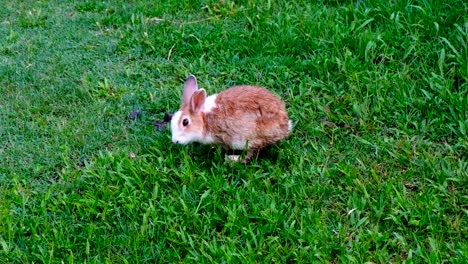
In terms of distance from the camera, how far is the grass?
3.80 metres

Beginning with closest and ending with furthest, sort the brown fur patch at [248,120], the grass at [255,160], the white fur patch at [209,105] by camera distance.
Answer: the grass at [255,160], the brown fur patch at [248,120], the white fur patch at [209,105]

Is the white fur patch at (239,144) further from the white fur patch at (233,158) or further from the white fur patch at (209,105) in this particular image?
the white fur patch at (209,105)

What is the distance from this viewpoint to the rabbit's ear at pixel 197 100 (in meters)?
4.47

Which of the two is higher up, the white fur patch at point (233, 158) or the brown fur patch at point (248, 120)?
the brown fur patch at point (248, 120)

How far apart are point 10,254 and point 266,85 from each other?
260 cm

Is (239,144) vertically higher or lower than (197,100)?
lower

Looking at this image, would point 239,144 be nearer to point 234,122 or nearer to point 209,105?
point 234,122

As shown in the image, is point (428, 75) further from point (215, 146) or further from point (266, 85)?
point (215, 146)

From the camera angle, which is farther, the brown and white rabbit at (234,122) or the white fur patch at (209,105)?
the white fur patch at (209,105)

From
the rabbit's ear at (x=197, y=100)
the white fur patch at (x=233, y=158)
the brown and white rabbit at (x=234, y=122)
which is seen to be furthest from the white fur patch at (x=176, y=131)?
the white fur patch at (x=233, y=158)

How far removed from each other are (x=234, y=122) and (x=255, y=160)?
1.05 ft

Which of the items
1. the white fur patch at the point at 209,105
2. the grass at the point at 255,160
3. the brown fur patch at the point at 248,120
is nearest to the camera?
the grass at the point at 255,160

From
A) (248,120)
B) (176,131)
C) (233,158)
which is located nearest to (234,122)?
(248,120)

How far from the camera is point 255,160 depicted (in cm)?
450
